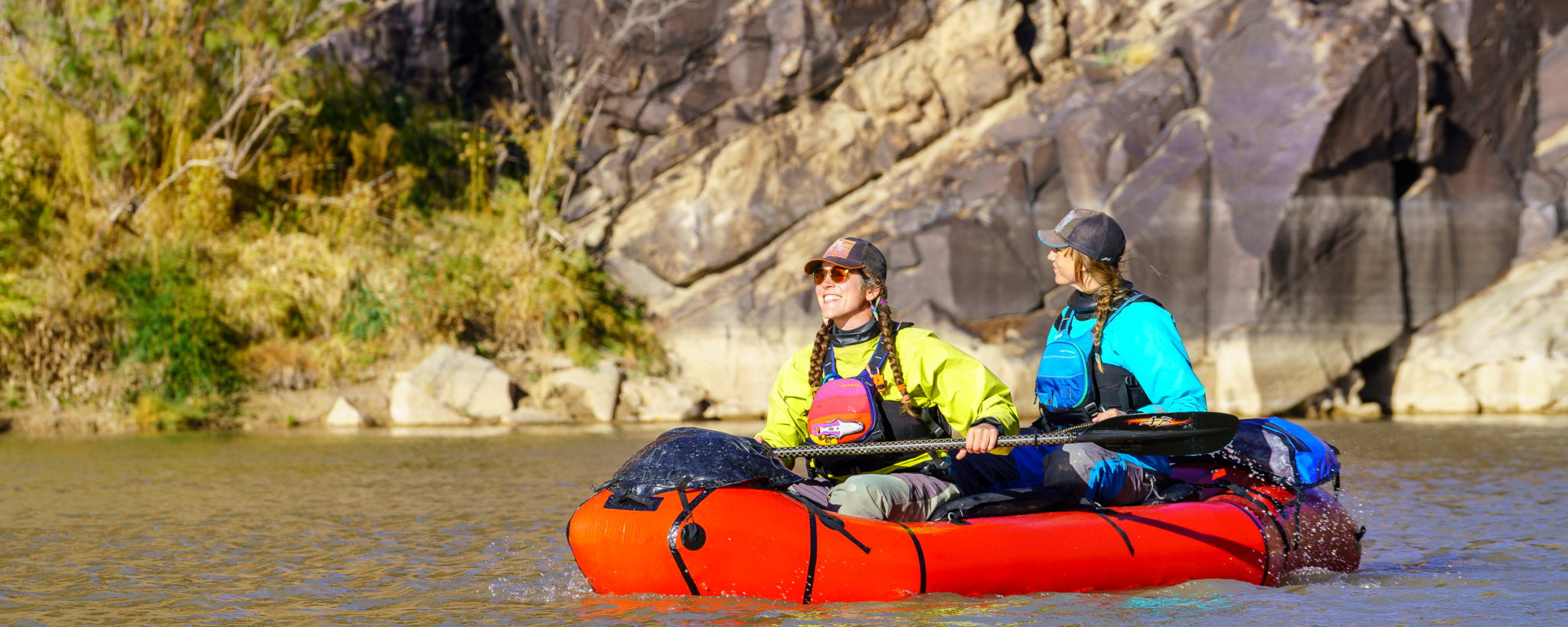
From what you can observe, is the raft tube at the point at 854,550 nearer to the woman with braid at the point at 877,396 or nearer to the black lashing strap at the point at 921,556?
the black lashing strap at the point at 921,556

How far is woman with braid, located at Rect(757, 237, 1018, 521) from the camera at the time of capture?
13.5ft

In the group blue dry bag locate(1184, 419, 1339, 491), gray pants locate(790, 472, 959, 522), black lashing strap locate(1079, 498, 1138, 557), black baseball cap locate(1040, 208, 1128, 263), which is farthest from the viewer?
blue dry bag locate(1184, 419, 1339, 491)

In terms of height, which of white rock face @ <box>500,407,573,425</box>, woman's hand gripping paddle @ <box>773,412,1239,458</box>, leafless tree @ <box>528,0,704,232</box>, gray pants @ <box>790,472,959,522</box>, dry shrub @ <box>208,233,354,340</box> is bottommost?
gray pants @ <box>790,472,959,522</box>

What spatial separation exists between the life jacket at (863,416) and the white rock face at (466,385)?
28.9 ft

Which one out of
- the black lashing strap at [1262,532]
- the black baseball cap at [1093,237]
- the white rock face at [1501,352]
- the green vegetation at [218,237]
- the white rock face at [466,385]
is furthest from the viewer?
the white rock face at [466,385]

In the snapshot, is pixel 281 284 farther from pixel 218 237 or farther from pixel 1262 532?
pixel 1262 532

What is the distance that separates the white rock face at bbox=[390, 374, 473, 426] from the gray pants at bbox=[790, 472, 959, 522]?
8833 mm

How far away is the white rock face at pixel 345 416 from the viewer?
12.3 metres

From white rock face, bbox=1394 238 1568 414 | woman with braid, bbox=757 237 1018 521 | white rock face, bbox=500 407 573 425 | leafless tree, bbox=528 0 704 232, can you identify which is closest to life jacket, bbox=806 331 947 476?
woman with braid, bbox=757 237 1018 521

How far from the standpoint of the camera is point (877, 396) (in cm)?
420

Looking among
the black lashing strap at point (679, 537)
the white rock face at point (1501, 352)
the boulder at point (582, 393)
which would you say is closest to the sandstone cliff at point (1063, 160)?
the white rock face at point (1501, 352)

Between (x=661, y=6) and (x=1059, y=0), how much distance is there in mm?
4698

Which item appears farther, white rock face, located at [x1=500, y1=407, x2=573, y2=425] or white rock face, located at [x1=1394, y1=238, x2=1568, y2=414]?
white rock face, located at [x1=500, y1=407, x2=573, y2=425]

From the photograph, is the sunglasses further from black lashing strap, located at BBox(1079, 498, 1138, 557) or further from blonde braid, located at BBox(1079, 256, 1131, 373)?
black lashing strap, located at BBox(1079, 498, 1138, 557)
